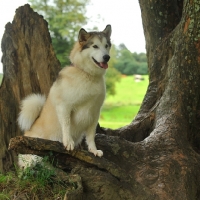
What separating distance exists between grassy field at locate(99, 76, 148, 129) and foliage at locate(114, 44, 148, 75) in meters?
0.28

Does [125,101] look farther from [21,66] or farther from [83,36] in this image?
[83,36]

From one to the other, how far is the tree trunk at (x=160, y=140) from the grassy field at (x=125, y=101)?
722cm

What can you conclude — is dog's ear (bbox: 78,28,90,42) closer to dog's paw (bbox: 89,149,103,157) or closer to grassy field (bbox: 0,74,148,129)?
dog's paw (bbox: 89,149,103,157)

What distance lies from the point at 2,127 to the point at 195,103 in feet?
7.57

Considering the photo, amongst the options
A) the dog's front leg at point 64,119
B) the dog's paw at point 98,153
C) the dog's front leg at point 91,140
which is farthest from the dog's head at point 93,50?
the dog's paw at point 98,153

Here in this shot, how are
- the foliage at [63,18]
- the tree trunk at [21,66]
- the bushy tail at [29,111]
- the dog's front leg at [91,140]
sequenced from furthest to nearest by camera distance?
the foliage at [63,18] < the tree trunk at [21,66] < the bushy tail at [29,111] < the dog's front leg at [91,140]

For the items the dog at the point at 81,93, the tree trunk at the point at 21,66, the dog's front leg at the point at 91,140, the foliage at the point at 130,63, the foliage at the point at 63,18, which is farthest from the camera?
the foliage at the point at 130,63

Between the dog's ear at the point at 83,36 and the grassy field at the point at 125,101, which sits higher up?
the dog's ear at the point at 83,36

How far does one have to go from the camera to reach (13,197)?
290 cm

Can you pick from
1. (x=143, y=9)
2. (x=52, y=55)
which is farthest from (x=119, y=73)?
(x=52, y=55)

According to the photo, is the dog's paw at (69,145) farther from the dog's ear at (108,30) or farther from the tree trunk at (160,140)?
the dog's ear at (108,30)

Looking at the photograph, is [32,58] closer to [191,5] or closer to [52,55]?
[52,55]

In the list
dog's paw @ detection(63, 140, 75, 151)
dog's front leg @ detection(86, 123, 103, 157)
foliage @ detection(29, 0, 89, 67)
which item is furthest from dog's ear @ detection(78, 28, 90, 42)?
foliage @ detection(29, 0, 89, 67)

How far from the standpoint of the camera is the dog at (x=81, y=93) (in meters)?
3.15
